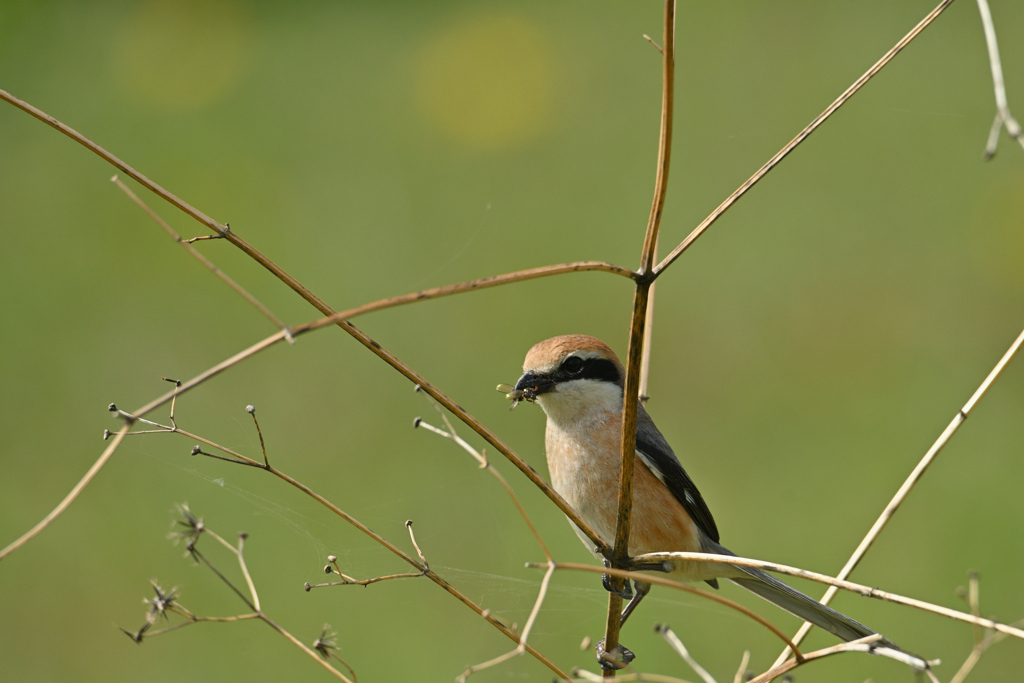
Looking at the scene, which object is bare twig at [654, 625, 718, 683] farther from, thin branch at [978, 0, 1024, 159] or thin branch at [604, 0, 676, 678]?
thin branch at [978, 0, 1024, 159]

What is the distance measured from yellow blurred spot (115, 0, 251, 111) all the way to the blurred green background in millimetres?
32

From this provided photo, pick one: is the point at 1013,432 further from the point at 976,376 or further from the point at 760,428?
the point at 760,428

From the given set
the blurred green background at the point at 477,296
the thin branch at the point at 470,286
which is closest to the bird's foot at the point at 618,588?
the thin branch at the point at 470,286

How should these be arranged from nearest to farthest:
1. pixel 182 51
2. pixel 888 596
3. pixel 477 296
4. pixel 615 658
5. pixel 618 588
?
pixel 888 596
pixel 615 658
pixel 618 588
pixel 477 296
pixel 182 51

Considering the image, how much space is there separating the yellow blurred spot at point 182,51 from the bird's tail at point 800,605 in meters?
6.35

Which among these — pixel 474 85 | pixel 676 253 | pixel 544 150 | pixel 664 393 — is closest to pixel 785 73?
pixel 544 150

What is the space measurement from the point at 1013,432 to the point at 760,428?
1.49 metres

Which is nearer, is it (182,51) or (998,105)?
(998,105)

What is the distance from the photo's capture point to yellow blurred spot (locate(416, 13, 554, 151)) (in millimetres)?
6938

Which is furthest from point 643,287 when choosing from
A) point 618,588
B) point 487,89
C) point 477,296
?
point 487,89

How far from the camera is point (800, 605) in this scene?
2.29m

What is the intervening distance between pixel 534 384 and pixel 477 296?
394 centimetres

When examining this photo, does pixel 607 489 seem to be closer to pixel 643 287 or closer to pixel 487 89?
pixel 643 287

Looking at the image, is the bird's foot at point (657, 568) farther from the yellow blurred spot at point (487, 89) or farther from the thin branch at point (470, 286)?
the yellow blurred spot at point (487, 89)
